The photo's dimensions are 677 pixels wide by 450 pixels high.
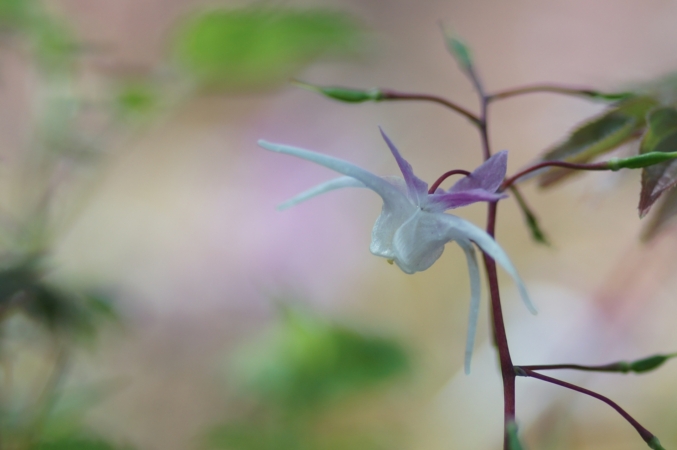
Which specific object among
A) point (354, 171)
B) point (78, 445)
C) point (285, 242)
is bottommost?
point (285, 242)

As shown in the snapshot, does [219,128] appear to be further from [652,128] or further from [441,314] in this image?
[652,128]

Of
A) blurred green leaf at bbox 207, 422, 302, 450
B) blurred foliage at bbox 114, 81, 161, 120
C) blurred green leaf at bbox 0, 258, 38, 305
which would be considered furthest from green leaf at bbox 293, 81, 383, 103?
blurred green leaf at bbox 207, 422, 302, 450

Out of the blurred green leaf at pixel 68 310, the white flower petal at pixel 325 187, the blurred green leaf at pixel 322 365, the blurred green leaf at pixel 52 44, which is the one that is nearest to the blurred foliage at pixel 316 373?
the blurred green leaf at pixel 322 365

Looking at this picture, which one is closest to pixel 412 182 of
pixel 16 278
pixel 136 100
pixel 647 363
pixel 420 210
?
pixel 420 210

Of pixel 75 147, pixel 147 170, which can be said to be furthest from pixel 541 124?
pixel 75 147

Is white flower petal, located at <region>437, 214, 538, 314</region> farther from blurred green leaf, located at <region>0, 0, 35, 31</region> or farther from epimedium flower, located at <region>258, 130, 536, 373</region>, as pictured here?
blurred green leaf, located at <region>0, 0, 35, 31</region>

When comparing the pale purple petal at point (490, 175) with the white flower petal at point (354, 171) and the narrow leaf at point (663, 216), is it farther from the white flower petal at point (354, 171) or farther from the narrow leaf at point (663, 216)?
the narrow leaf at point (663, 216)

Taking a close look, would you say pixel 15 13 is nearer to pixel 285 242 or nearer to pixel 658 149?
pixel 658 149
